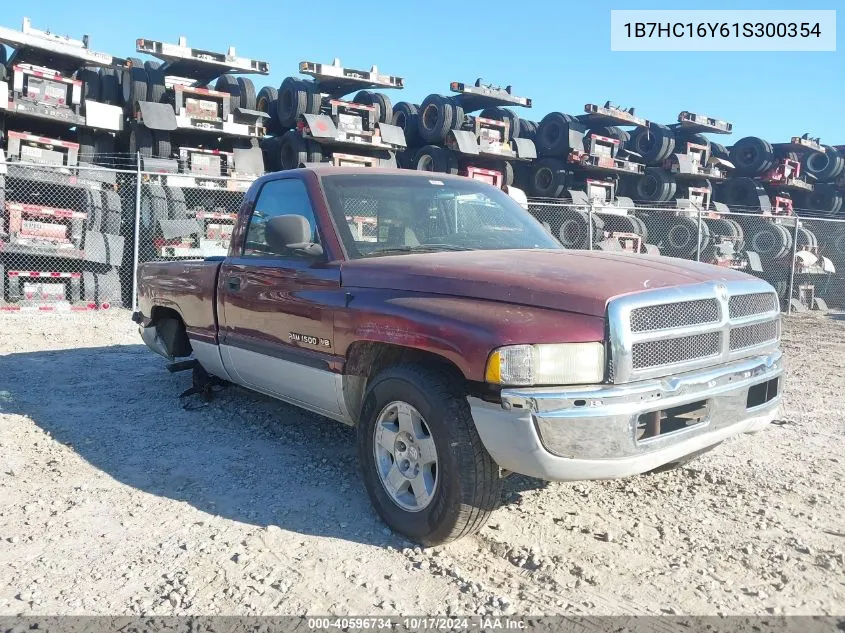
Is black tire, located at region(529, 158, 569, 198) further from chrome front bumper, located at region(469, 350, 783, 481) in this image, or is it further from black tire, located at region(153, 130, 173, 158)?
chrome front bumper, located at region(469, 350, 783, 481)

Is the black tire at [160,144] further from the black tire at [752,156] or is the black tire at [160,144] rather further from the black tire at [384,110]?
the black tire at [752,156]

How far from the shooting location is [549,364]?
2652 mm

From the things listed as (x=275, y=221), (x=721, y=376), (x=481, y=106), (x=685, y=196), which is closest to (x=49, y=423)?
(x=275, y=221)

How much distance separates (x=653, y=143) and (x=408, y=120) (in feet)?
22.4

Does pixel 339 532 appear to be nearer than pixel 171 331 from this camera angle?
Yes

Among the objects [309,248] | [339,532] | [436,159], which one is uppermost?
[436,159]

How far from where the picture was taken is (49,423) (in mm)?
4910

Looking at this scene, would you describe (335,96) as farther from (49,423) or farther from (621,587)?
(621,587)

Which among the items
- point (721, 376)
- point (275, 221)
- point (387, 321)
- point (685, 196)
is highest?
point (685, 196)

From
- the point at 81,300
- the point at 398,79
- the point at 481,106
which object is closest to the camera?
the point at 81,300

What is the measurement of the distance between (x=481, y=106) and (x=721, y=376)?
589 inches

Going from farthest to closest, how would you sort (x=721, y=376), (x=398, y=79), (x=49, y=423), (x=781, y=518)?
(x=398, y=79), (x=49, y=423), (x=781, y=518), (x=721, y=376)

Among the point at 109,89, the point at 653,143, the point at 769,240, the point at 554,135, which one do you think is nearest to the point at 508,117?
the point at 554,135

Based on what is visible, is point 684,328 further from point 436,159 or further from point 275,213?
point 436,159
